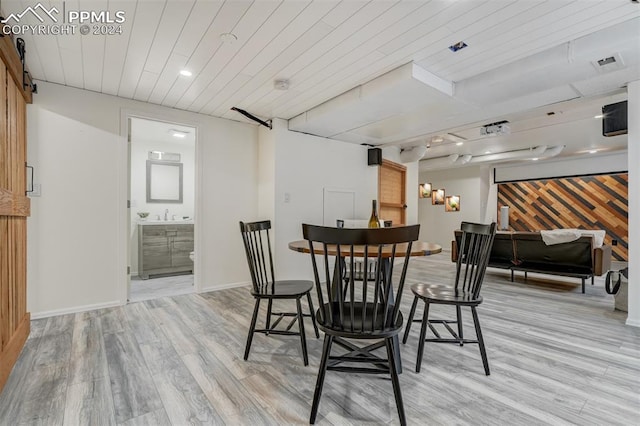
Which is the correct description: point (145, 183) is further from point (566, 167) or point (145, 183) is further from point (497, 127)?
point (566, 167)

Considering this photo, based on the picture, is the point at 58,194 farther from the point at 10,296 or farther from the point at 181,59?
the point at 181,59

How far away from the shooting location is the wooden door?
592 centimetres

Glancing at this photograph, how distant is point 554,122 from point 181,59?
5328 millimetres

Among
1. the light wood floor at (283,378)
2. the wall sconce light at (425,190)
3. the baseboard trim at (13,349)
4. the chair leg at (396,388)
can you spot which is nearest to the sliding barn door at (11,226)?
the baseboard trim at (13,349)

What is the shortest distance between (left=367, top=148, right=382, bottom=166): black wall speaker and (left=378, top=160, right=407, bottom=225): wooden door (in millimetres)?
319

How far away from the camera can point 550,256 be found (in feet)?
14.6

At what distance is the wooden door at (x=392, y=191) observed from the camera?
5.92 metres

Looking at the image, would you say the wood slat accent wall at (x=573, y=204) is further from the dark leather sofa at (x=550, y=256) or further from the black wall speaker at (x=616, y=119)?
the black wall speaker at (x=616, y=119)

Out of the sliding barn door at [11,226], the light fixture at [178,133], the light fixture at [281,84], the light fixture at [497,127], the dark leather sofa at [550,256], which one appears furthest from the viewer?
the light fixture at [178,133]

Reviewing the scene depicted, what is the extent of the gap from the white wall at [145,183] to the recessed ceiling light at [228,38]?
11.8ft

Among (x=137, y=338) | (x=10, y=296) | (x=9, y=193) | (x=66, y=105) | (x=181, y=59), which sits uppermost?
(x=181, y=59)

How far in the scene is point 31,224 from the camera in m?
3.05

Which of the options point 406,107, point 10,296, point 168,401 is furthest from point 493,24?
point 10,296

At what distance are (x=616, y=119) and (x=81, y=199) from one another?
221 inches
